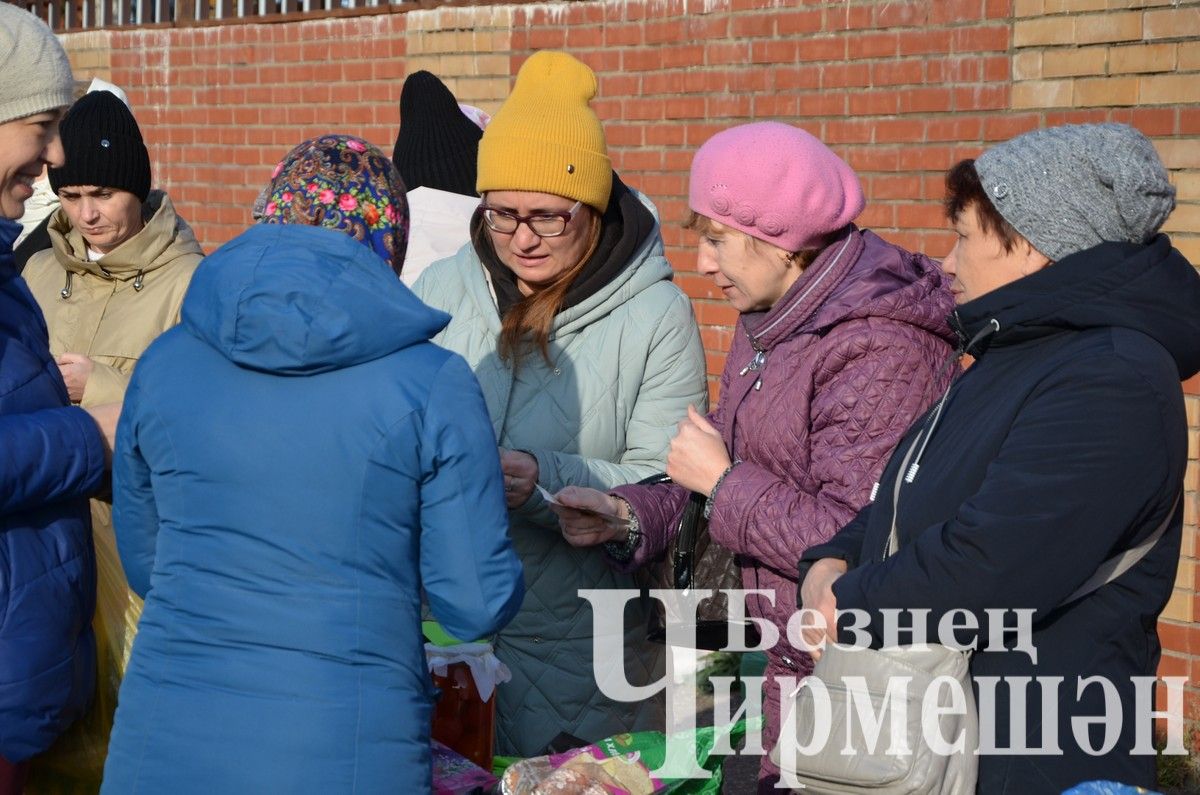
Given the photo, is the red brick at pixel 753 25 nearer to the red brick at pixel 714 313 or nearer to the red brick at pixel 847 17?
the red brick at pixel 847 17

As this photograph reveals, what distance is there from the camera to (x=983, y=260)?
7.93 feet

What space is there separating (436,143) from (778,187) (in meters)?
2.14

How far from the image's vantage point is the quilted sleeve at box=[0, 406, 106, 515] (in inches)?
102

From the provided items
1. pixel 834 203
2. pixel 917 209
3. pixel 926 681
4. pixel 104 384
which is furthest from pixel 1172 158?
pixel 104 384

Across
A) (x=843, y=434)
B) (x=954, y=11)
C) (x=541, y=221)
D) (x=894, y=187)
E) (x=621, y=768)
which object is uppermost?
(x=954, y=11)

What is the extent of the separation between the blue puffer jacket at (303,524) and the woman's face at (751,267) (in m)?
0.88

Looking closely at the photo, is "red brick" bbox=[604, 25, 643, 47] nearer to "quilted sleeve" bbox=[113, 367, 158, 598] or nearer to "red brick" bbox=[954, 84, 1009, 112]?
"red brick" bbox=[954, 84, 1009, 112]

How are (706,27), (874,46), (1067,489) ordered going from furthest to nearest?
(706,27) → (874,46) → (1067,489)

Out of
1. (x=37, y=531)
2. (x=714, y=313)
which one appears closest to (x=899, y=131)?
(x=714, y=313)

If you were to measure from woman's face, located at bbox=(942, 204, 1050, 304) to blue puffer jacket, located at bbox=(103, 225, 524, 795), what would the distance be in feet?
2.79

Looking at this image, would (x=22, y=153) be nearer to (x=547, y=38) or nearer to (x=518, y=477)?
(x=518, y=477)

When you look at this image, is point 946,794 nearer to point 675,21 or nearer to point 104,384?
point 104,384

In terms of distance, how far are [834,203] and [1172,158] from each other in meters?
2.20

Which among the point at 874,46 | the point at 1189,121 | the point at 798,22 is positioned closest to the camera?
the point at 1189,121
